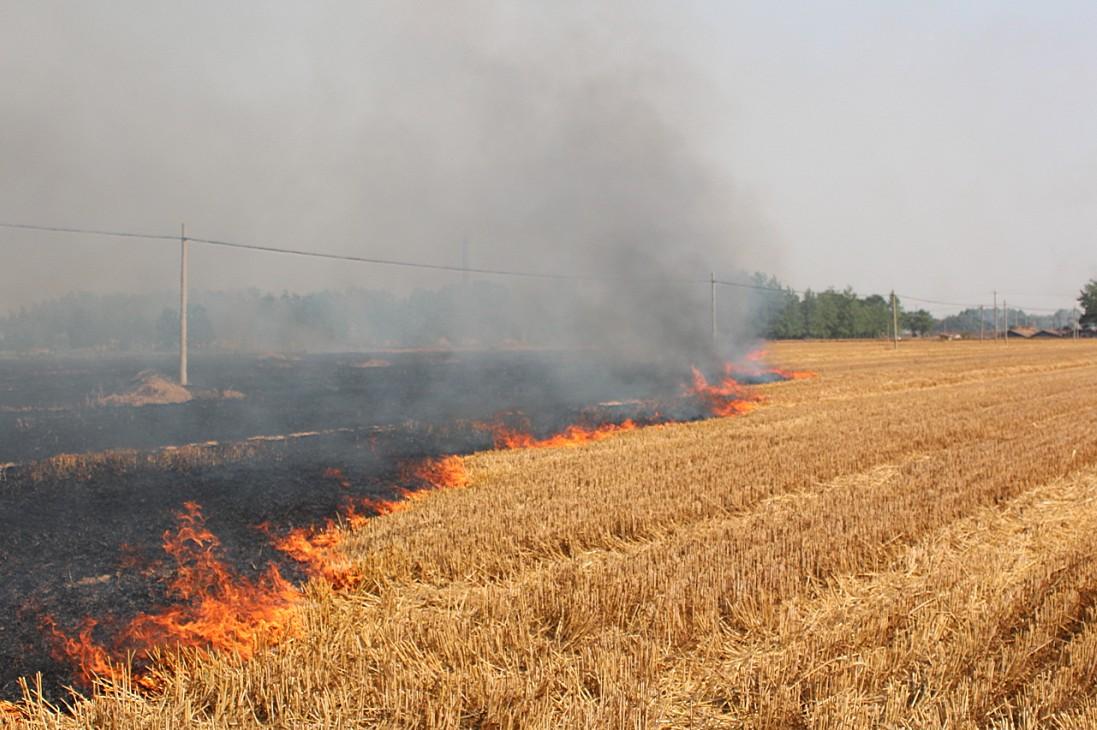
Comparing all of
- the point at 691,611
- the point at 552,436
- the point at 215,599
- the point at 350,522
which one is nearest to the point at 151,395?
the point at 552,436

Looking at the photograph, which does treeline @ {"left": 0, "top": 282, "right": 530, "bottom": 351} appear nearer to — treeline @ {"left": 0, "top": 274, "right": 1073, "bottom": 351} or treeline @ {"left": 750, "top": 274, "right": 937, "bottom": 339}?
treeline @ {"left": 0, "top": 274, "right": 1073, "bottom": 351}

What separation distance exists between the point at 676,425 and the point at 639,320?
Result: 10.3 m

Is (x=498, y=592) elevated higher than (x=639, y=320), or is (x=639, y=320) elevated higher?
(x=639, y=320)

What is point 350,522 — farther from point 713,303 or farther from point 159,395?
point 713,303

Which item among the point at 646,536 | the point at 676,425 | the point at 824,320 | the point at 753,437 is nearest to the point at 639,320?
the point at 676,425

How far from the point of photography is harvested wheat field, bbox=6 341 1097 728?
3.00 metres

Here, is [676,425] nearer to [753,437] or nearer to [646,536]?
[753,437]

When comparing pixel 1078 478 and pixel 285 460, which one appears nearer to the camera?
pixel 1078 478

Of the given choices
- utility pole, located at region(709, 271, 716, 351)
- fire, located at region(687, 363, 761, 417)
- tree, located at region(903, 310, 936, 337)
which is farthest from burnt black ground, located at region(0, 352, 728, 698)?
tree, located at region(903, 310, 936, 337)

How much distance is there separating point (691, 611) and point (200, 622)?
8.77 ft

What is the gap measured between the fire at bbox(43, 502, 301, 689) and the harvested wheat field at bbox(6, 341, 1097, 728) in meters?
0.17

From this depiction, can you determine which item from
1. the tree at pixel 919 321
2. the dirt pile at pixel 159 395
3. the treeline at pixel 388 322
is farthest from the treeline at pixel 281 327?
the tree at pixel 919 321

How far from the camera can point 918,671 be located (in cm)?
325

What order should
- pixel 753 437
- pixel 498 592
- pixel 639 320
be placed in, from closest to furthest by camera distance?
1. pixel 498 592
2. pixel 753 437
3. pixel 639 320
